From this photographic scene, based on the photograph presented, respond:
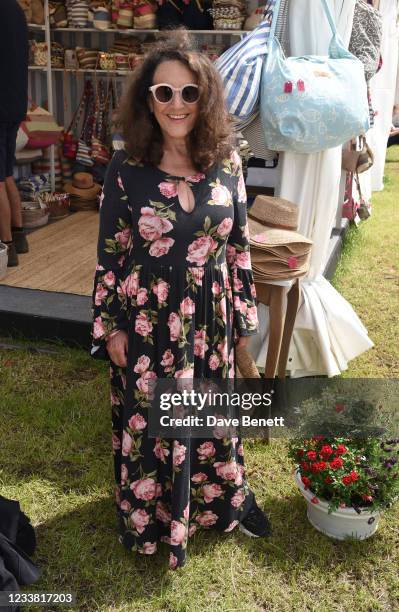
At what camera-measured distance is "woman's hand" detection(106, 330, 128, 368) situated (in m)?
2.27

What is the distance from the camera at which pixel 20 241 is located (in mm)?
5504

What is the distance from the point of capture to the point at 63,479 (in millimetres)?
2939

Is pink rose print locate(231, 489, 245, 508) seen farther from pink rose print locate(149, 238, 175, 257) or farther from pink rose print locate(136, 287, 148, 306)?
pink rose print locate(149, 238, 175, 257)

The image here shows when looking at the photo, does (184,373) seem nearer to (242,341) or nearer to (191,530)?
(242,341)

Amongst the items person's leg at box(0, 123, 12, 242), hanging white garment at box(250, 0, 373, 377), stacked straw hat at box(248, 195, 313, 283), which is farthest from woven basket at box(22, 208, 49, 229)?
stacked straw hat at box(248, 195, 313, 283)

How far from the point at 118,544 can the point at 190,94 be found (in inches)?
69.4

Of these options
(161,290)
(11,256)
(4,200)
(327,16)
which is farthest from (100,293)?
(4,200)

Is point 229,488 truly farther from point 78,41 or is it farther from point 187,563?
point 78,41

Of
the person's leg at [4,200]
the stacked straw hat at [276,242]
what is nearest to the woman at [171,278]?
the stacked straw hat at [276,242]

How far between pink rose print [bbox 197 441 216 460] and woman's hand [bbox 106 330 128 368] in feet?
1.45

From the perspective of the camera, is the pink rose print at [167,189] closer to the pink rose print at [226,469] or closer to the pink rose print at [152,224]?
the pink rose print at [152,224]

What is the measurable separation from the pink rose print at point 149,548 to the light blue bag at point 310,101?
6.36ft

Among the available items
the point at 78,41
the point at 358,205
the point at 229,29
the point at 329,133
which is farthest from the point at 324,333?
the point at 78,41

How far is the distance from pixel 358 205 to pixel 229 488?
5.26m
